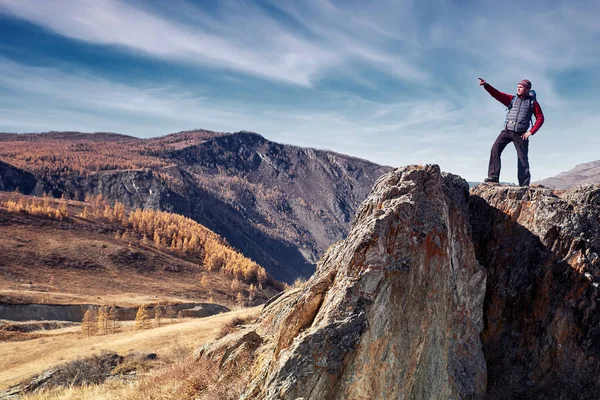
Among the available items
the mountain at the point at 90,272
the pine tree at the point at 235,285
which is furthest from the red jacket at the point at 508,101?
the pine tree at the point at 235,285

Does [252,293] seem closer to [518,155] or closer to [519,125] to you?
[518,155]

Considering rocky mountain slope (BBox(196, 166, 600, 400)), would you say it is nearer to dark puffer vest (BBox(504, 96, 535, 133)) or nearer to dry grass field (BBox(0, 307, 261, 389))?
dark puffer vest (BBox(504, 96, 535, 133))

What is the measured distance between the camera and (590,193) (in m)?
12.1

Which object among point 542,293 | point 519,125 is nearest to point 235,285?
point 519,125

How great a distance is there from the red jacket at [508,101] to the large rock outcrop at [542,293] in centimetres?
260

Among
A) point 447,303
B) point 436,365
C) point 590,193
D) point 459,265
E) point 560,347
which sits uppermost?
point 590,193

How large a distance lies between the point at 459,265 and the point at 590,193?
15.8 ft

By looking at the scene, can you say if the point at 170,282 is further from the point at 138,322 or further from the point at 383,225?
the point at 383,225

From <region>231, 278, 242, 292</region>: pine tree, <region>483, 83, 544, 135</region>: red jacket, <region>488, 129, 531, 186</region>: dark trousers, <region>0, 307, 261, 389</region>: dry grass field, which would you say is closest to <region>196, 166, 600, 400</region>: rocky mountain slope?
<region>488, 129, 531, 186</region>: dark trousers

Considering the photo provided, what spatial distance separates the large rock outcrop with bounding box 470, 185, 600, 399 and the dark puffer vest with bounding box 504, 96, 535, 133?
2734mm

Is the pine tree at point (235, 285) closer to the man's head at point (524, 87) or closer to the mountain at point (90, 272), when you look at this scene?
the mountain at point (90, 272)

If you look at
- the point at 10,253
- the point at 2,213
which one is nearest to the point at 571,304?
the point at 10,253

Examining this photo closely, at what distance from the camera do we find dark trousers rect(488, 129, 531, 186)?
46.7ft

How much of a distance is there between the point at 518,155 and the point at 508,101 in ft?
6.73
